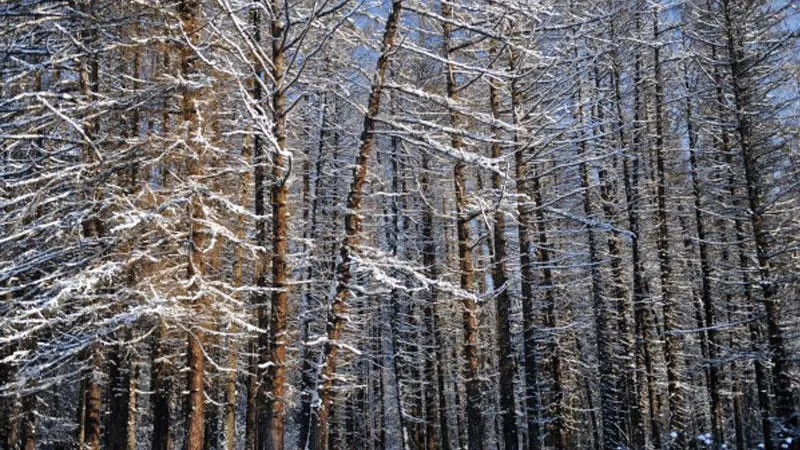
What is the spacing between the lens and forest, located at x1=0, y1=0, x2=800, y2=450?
8.05 metres

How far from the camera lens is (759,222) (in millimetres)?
15008

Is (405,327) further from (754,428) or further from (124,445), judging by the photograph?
(754,428)

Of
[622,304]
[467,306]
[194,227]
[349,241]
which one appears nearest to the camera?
[349,241]

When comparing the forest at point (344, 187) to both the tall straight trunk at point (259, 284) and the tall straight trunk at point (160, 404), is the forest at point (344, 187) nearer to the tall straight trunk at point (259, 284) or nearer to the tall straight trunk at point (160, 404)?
the tall straight trunk at point (160, 404)

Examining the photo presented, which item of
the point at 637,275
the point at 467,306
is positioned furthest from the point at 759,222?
the point at 467,306

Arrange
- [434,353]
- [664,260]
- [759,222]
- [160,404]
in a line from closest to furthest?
[160,404] < [759,222] < [664,260] < [434,353]

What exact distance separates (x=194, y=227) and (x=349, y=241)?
3.01 m

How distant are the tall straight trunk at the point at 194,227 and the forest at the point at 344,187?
2.0 inches

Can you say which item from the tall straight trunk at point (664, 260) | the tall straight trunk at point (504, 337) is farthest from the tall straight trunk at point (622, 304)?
the tall straight trunk at point (504, 337)

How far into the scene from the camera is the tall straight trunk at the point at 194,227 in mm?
9312

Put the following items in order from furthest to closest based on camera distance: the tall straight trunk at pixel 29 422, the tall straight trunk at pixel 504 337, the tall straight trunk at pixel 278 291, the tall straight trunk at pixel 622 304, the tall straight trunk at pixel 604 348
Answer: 1. the tall straight trunk at pixel 604 348
2. the tall straight trunk at pixel 622 304
3. the tall straight trunk at pixel 29 422
4. the tall straight trunk at pixel 504 337
5. the tall straight trunk at pixel 278 291

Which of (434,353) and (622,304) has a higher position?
(622,304)

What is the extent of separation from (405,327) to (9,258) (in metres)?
16.6

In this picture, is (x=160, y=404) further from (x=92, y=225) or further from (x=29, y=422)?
(x=29, y=422)
